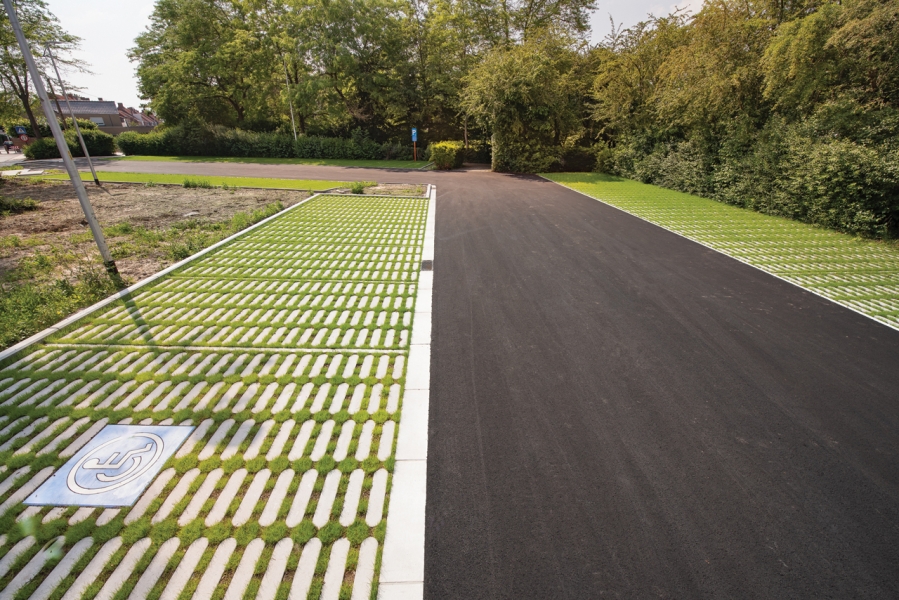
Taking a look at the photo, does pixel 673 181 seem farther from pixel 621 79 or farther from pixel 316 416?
pixel 316 416

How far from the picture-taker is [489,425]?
3.68m

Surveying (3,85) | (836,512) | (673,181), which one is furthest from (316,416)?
(3,85)

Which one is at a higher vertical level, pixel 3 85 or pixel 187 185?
pixel 3 85

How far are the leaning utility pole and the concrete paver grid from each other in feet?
3.31

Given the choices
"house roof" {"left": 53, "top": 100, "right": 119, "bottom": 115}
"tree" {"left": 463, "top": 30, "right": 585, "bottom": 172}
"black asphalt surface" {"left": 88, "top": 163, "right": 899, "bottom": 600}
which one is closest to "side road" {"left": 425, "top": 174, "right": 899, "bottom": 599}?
"black asphalt surface" {"left": 88, "top": 163, "right": 899, "bottom": 600}

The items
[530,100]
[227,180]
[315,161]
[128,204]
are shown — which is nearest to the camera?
[128,204]

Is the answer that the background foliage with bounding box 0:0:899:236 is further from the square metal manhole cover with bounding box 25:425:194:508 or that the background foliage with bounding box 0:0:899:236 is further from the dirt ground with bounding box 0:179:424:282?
the square metal manhole cover with bounding box 25:425:194:508

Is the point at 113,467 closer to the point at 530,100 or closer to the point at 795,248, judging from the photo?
the point at 795,248

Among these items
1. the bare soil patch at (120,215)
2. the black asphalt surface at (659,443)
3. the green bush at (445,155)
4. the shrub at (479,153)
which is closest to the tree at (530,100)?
the green bush at (445,155)

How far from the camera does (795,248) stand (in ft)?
29.5

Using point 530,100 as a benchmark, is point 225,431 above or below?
below

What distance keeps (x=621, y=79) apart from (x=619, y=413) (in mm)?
22393

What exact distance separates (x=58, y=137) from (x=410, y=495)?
24.7 ft

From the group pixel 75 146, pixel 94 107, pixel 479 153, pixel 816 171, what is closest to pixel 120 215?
pixel 816 171
